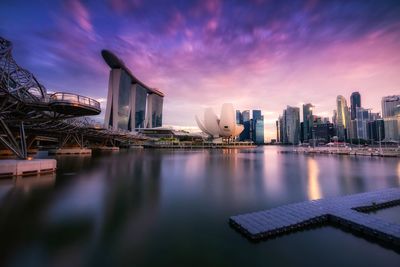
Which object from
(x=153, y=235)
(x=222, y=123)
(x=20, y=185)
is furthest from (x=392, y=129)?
(x=20, y=185)

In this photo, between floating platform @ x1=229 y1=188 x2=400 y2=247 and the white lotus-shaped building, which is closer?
floating platform @ x1=229 y1=188 x2=400 y2=247

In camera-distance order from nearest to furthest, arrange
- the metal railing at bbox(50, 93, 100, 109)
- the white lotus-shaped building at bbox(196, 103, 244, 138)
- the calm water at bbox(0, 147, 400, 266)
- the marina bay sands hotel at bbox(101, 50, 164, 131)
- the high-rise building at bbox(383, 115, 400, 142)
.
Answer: the calm water at bbox(0, 147, 400, 266), the metal railing at bbox(50, 93, 100, 109), the white lotus-shaped building at bbox(196, 103, 244, 138), the marina bay sands hotel at bbox(101, 50, 164, 131), the high-rise building at bbox(383, 115, 400, 142)

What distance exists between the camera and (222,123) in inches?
3942

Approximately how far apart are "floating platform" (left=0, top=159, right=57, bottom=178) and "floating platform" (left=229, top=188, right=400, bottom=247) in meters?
17.6

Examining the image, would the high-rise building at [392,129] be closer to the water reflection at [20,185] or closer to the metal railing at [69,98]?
the metal railing at [69,98]

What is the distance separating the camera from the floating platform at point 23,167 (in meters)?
15.1

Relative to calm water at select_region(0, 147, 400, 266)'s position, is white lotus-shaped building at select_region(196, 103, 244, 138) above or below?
Result: above

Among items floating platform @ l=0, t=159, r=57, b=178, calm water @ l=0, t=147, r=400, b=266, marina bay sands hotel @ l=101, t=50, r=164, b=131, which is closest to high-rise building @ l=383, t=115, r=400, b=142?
calm water @ l=0, t=147, r=400, b=266

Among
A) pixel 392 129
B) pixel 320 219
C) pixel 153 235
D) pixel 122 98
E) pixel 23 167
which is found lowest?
pixel 153 235

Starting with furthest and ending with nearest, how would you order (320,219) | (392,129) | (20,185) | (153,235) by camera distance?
(392,129) → (20,185) → (320,219) → (153,235)

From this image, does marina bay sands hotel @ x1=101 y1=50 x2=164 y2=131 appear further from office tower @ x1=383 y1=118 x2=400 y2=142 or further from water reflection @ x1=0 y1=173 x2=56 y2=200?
office tower @ x1=383 y1=118 x2=400 y2=142

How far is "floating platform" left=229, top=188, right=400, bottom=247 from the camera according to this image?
6.36m

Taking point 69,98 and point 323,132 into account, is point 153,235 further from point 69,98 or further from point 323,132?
point 323,132

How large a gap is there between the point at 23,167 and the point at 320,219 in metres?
20.6
